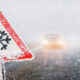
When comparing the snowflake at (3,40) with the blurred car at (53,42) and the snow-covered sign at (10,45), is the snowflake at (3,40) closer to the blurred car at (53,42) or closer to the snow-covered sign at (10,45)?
the snow-covered sign at (10,45)

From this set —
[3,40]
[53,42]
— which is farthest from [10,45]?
[53,42]

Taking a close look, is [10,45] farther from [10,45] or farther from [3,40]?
[3,40]

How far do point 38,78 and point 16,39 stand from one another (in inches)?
191

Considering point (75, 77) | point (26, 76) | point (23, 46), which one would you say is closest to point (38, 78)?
point (26, 76)

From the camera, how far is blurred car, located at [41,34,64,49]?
1065 inches

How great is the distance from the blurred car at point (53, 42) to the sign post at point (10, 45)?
2379 cm

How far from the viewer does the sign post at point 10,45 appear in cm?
291

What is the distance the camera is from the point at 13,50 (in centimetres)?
296

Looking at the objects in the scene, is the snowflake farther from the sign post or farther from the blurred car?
the blurred car

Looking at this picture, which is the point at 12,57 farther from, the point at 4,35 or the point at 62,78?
the point at 62,78

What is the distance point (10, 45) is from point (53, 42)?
24.5 metres

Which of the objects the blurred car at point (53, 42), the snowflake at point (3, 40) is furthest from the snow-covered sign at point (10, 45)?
the blurred car at point (53, 42)

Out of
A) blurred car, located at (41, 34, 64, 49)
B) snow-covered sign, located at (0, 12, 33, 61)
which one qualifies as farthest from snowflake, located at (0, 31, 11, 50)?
blurred car, located at (41, 34, 64, 49)

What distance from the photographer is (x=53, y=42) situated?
27.4 metres
